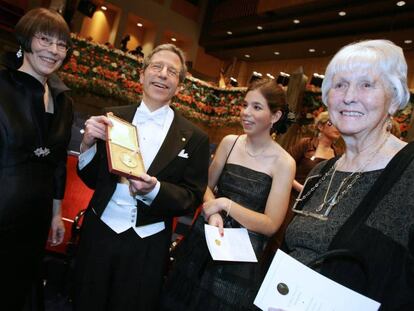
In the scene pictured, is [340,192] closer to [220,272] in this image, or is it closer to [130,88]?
[220,272]

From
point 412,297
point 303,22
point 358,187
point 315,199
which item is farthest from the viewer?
point 303,22

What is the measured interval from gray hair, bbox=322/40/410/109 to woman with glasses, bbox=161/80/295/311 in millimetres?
872

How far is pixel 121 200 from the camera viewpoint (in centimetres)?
183

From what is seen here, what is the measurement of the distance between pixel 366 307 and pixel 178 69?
5.10 feet

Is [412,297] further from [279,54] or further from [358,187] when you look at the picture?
[279,54]

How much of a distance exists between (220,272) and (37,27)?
5.47 feet

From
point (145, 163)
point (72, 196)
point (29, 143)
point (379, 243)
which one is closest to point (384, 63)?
point (379, 243)

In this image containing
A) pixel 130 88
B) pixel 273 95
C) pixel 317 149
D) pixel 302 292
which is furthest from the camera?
pixel 130 88

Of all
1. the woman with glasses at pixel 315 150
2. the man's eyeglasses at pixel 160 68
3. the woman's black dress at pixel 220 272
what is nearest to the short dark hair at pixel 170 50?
the man's eyeglasses at pixel 160 68

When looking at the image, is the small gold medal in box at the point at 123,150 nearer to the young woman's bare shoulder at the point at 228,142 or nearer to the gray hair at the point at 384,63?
the young woman's bare shoulder at the point at 228,142

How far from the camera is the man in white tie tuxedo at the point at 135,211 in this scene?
1803 mm

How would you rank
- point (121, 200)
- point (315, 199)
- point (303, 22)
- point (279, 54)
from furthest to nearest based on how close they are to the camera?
point (279, 54), point (303, 22), point (121, 200), point (315, 199)

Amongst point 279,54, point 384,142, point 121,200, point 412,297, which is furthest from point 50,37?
point 279,54

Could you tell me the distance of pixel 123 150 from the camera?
1613mm
